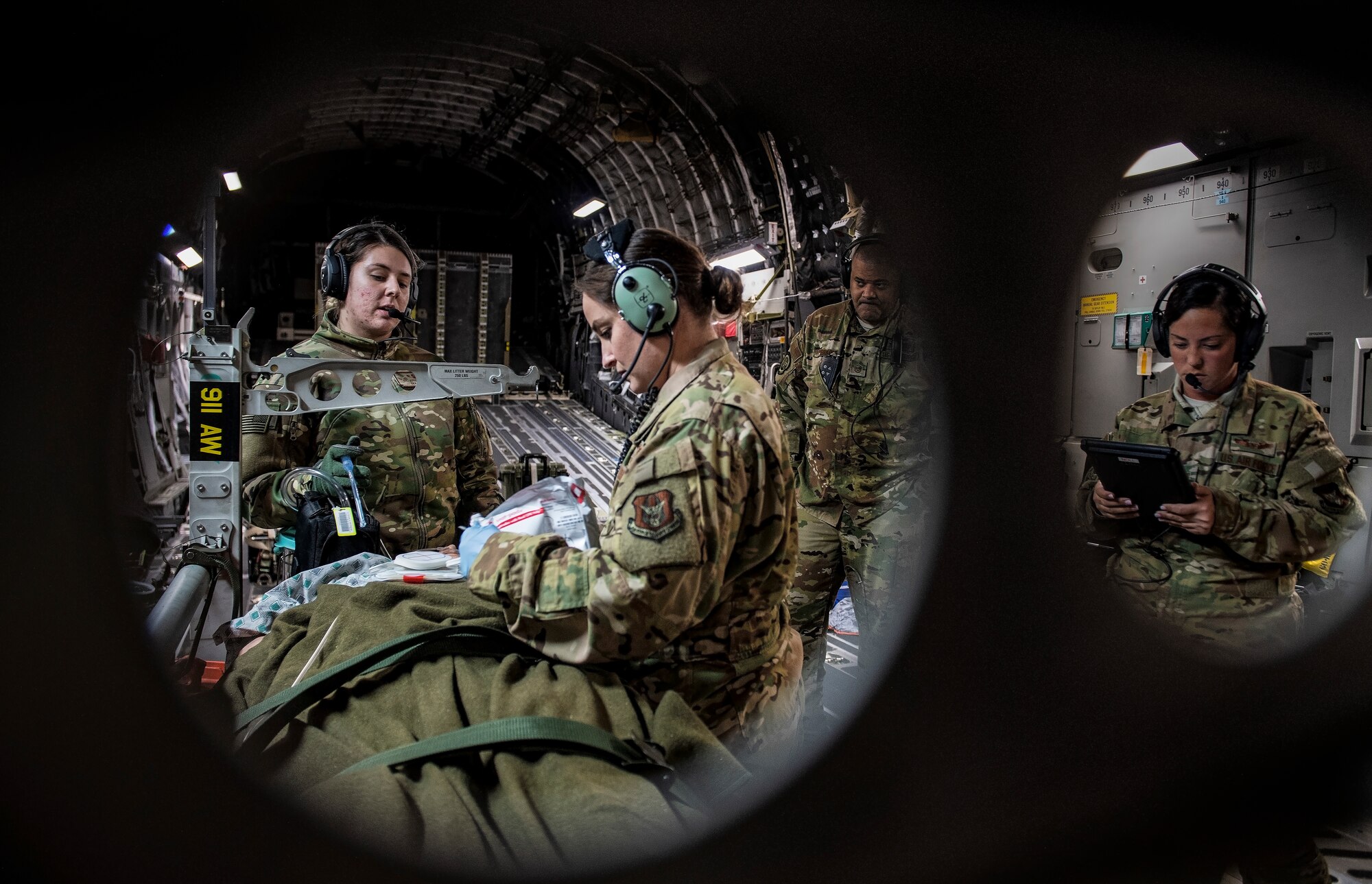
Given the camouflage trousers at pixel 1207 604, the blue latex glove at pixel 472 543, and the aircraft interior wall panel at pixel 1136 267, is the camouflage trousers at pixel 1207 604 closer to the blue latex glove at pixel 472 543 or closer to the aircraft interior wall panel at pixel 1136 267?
the blue latex glove at pixel 472 543

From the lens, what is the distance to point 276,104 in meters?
0.90

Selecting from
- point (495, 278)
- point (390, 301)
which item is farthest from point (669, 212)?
point (390, 301)

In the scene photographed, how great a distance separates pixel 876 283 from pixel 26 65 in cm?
315

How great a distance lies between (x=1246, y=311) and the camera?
2.30 m

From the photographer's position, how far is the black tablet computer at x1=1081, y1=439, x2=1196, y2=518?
2.10 meters

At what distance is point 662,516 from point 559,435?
24.5 feet

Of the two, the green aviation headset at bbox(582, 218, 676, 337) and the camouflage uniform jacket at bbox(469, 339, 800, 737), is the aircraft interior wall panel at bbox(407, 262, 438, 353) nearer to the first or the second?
the green aviation headset at bbox(582, 218, 676, 337)

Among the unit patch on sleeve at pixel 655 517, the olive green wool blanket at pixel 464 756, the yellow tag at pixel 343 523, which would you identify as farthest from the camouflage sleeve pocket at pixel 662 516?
the yellow tag at pixel 343 523

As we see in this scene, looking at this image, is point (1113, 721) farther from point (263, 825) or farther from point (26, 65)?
point (26, 65)

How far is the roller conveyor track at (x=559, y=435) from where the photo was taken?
300 inches

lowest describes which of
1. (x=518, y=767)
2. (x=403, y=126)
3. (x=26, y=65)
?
(x=518, y=767)

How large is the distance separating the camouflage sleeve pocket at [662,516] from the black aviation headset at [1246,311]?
5.57 feet

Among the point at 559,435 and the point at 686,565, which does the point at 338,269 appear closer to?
the point at 686,565

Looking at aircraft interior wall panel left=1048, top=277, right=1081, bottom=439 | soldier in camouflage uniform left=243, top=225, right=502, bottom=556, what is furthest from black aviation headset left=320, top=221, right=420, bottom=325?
aircraft interior wall panel left=1048, top=277, right=1081, bottom=439
